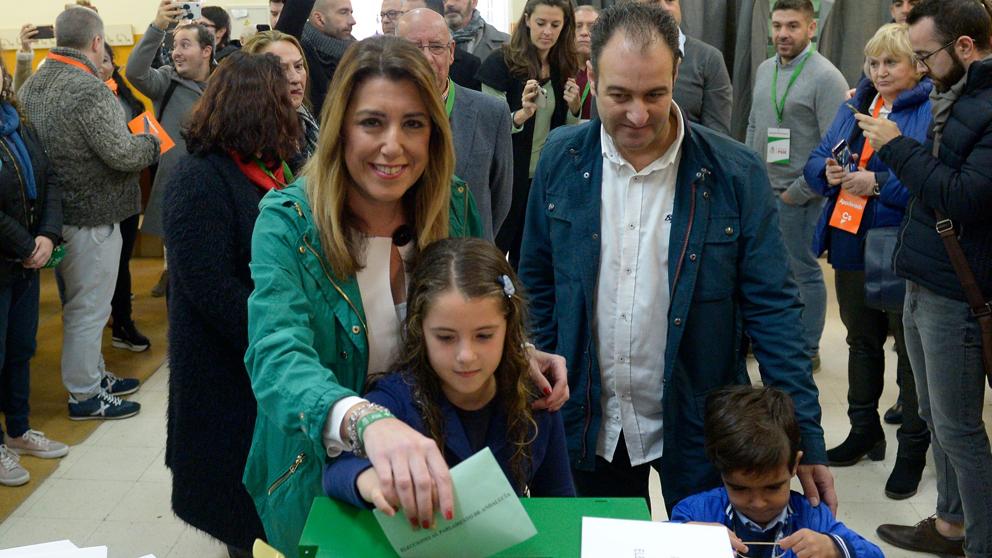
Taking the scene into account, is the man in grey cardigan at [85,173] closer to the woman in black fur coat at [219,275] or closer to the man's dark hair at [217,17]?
the woman in black fur coat at [219,275]

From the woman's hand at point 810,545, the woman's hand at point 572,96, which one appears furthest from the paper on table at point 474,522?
the woman's hand at point 572,96

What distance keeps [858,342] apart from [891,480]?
544mm

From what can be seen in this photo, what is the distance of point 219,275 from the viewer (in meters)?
2.47

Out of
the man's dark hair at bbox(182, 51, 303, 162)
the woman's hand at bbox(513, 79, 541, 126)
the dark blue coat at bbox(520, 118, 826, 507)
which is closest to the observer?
the dark blue coat at bbox(520, 118, 826, 507)

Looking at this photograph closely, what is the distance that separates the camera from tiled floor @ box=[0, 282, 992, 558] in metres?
3.36

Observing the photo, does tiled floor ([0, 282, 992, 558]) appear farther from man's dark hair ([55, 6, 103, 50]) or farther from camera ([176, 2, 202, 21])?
camera ([176, 2, 202, 21])

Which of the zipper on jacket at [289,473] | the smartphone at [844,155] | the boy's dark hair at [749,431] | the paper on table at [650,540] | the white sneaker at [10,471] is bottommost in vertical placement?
the white sneaker at [10,471]

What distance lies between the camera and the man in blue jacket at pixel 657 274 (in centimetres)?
186

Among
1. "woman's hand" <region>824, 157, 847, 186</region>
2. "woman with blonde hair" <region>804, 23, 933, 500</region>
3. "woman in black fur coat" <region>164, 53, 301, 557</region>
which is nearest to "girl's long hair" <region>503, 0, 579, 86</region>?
"woman with blonde hair" <region>804, 23, 933, 500</region>

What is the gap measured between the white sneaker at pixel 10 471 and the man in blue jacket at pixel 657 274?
8.47ft

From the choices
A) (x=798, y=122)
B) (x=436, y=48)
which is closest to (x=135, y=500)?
(x=436, y=48)

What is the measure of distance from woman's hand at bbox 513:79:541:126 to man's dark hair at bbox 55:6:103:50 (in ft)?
5.99

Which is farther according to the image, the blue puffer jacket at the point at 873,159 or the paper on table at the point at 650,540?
the blue puffer jacket at the point at 873,159

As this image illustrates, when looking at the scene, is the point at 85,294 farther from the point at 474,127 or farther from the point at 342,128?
the point at 342,128
